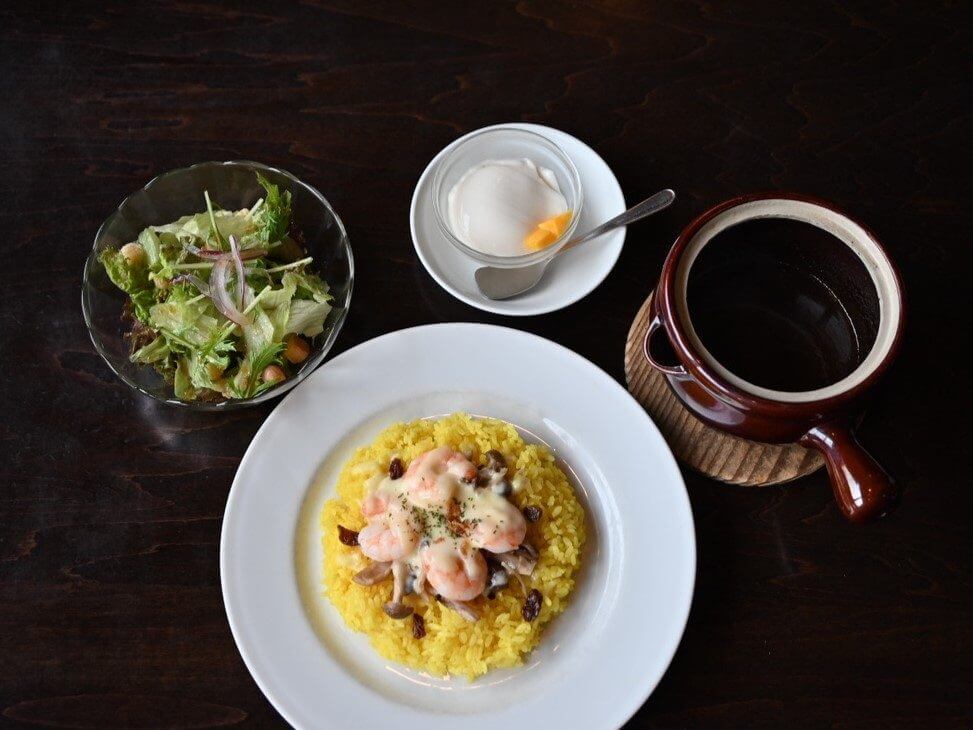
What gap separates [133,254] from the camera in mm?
1704

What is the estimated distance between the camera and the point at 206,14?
1961mm

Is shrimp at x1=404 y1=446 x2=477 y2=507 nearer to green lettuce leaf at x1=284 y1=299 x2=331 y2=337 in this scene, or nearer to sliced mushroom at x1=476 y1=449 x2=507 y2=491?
sliced mushroom at x1=476 y1=449 x2=507 y2=491

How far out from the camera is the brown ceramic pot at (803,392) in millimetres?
1344

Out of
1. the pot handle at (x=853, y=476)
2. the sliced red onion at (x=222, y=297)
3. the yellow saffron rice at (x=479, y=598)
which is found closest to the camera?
the pot handle at (x=853, y=476)

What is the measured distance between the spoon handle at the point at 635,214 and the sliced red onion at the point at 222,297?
677 millimetres

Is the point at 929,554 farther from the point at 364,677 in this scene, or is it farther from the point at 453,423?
the point at 364,677

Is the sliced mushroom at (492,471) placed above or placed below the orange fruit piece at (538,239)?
below

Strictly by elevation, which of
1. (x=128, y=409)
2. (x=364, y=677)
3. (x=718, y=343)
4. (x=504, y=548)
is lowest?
(x=364, y=677)

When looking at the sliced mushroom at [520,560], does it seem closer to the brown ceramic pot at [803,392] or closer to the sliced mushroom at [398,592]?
the sliced mushroom at [398,592]

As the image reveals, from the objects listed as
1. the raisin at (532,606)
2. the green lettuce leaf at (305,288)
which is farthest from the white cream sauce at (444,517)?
the green lettuce leaf at (305,288)

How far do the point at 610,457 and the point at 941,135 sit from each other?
1.09 metres

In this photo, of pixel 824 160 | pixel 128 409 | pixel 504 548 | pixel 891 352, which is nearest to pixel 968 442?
pixel 891 352

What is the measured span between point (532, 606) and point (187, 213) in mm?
1115

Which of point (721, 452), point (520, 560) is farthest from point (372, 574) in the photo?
point (721, 452)
